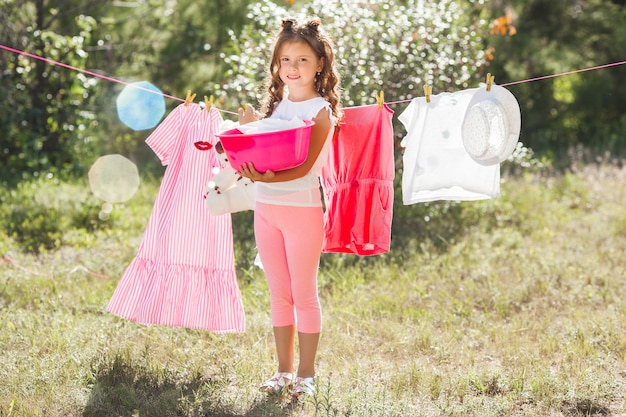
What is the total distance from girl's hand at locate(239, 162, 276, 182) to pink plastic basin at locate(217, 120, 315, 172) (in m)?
0.01

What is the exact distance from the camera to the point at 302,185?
3156 mm

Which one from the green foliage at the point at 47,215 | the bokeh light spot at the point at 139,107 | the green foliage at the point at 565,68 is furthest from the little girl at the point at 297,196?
the green foliage at the point at 565,68

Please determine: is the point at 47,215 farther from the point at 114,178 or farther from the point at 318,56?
the point at 318,56

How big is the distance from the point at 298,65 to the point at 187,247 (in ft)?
3.51

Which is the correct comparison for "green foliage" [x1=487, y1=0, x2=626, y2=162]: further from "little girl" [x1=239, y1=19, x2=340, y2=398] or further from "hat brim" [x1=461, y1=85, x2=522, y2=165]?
"little girl" [x1=239, y1=19, x2=340, y2=398]

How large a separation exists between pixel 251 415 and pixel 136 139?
5.86m

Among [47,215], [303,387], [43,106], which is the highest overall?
[43,106]

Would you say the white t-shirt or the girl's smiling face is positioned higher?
the girl's smiling face

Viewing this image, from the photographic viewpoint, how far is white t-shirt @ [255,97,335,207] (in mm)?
3148

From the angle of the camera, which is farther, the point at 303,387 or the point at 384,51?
the point at 384,51

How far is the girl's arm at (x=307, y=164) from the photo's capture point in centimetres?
305

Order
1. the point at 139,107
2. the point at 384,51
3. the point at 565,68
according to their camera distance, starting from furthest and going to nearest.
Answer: the point at 565,68, the point at 139,107, the point at 384,51

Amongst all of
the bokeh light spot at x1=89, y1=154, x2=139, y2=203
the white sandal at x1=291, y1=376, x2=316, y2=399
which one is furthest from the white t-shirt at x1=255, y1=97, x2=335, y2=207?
the bokeh light spot at x1=89, y1=154, x2=139, y2=203

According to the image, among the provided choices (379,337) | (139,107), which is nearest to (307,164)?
(379,337)
